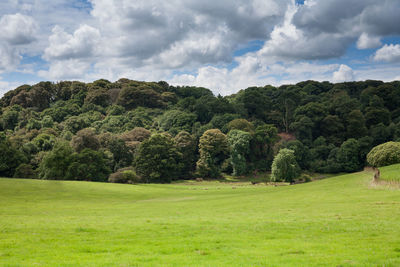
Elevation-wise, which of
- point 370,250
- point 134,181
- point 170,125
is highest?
point 170,125

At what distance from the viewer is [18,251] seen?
42.0 ft

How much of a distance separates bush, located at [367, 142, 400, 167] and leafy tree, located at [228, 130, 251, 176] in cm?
4449

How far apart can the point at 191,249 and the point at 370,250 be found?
276 inches

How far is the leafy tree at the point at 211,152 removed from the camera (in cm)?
8925

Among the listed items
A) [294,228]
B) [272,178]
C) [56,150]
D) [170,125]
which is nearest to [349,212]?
[294,228]

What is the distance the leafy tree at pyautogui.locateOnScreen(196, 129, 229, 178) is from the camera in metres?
89.2

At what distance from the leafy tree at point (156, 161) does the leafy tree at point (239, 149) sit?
673 inches

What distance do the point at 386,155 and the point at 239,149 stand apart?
4837 cm

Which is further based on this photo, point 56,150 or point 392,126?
point 392,126

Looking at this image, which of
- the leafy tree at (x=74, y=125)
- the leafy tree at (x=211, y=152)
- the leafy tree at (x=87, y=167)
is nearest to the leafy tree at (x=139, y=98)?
the leafy tree at (x=74, y=125)

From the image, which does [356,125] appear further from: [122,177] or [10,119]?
[10,119]

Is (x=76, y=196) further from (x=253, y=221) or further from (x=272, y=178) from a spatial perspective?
(x=272, y=178)

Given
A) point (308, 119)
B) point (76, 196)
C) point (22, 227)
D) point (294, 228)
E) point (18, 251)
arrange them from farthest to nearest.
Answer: point (308, 119), point (76, 196), point (22, 227), point (294, 228), point (18, 251)

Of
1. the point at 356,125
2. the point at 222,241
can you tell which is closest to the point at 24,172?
the point at 222,241
